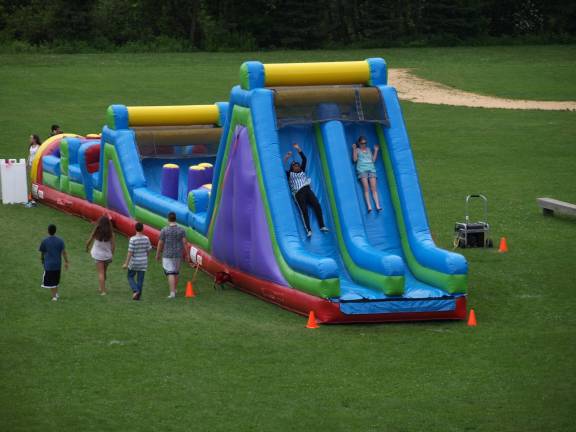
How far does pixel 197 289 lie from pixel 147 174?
20.3ft

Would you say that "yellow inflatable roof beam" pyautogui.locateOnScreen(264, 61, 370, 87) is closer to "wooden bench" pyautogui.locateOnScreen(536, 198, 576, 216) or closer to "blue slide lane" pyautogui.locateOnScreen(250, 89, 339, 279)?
"blue slide lane" pyautogui.locateOnScreen(250, 89, 339, 279)

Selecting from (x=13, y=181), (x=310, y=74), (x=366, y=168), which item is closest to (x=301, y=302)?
(x=366, y=168)

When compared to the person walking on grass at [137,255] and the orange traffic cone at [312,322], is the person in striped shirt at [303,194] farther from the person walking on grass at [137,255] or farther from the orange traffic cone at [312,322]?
the person walking on grass at [137,255]

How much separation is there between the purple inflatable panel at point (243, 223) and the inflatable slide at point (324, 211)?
0.05 feet

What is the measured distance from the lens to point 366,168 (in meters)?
17.9

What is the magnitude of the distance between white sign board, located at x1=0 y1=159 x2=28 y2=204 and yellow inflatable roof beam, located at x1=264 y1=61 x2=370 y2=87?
842 centimetres

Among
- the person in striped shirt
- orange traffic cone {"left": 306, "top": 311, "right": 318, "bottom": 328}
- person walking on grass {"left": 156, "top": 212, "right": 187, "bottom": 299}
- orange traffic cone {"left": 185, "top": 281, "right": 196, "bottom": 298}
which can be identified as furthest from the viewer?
the person in striped shirt

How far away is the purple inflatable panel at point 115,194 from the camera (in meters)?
22.5

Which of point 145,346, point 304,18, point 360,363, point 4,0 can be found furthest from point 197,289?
point 4,0

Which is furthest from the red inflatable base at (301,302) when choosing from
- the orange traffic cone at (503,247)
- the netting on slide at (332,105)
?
the orange traffic cone at (503,247)

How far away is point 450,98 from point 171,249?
24170 millimetres

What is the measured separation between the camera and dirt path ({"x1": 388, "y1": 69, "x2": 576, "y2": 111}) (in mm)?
38625

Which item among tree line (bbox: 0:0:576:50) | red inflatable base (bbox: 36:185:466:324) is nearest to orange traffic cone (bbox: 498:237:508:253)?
red inflatable base (bbox: 36:185:466:324)

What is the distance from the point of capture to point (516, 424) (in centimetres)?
1173
